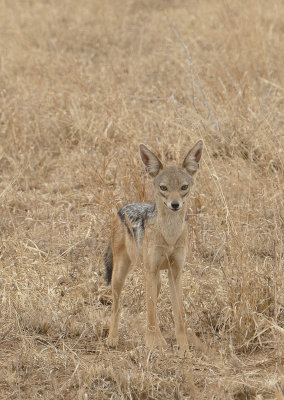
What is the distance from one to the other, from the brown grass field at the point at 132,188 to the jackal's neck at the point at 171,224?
494 millimetres

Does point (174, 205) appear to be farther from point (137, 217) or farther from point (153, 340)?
point (153, 340)

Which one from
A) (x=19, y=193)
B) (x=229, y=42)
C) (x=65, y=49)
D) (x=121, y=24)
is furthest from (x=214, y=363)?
(x=121, y=24)

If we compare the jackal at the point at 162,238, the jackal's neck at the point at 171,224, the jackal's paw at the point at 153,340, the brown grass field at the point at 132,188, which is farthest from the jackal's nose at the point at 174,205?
the jackal's paw at the point at 153,340

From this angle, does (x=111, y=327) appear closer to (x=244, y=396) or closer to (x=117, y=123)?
(x=244, y=396)

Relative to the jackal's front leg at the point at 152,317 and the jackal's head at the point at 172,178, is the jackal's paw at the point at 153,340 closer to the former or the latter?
the jackal's front leg at the point at 152,317

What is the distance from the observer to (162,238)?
537 centimetres

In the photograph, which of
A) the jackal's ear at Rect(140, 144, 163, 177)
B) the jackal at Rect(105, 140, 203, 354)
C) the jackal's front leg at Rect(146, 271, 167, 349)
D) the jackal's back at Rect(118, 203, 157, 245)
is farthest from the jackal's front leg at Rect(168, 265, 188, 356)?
the jackal's ear at Rect(140, 144, 163, 177)

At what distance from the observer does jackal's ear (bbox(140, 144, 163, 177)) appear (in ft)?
18.2

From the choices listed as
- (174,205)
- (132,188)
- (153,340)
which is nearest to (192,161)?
(174,205)

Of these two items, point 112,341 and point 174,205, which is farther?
point 112,341

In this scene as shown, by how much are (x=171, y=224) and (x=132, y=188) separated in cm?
234

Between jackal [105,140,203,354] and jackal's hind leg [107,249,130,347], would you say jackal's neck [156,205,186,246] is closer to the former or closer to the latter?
jackal [105,140,203,354]

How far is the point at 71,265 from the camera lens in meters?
6.94

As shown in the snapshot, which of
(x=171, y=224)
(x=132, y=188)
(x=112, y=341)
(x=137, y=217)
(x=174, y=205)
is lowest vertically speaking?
(x=112, y=341)
